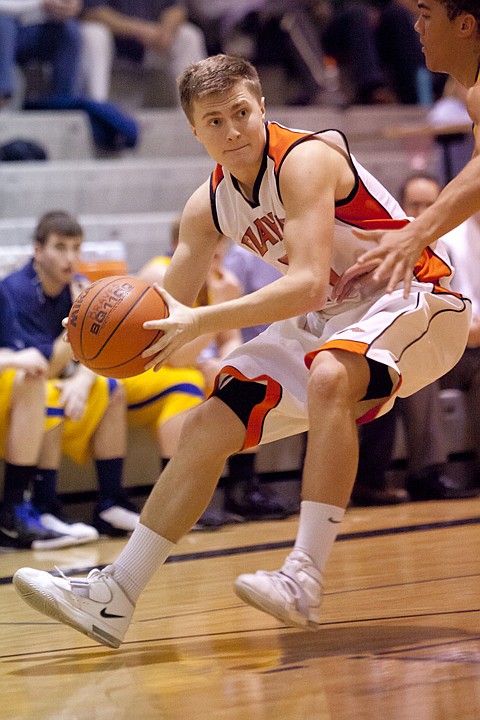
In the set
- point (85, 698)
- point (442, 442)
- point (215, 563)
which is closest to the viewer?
point (85, 698)

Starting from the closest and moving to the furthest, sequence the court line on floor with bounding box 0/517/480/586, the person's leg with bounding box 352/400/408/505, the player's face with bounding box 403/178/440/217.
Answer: the court line on floor with bounding box 0/517/480/586, the person's leg with bounding box 352/400/408/505, the player's face with bounding box 403/178/440/217

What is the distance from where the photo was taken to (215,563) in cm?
367

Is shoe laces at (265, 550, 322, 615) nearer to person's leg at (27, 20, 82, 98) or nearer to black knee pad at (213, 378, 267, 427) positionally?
black knee pad at (213, 378, 267, 427)

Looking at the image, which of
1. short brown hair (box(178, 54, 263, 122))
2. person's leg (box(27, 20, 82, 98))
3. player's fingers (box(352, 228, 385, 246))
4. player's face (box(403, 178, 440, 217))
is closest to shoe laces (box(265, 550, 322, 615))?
player's fingers (box(352, 228, 385, 246))

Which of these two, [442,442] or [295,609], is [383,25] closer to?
[442,442]

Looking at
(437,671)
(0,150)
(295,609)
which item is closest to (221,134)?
(295,609)

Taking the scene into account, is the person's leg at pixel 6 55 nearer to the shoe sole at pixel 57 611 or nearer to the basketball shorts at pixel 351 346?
the basketball shorts at pixel 351 346

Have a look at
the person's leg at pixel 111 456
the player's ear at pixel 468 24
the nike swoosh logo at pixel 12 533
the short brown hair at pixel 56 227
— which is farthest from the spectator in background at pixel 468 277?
the player's ear at pixel 468 24

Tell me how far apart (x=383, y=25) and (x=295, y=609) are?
6.78 metres

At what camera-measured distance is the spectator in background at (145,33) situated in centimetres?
735

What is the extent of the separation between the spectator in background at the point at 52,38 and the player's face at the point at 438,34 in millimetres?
4548

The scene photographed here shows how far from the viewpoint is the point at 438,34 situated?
8.79ft

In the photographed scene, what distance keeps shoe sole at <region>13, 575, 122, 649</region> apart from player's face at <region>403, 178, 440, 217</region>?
3.09 meters

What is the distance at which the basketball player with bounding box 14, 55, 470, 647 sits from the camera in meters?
2.44
